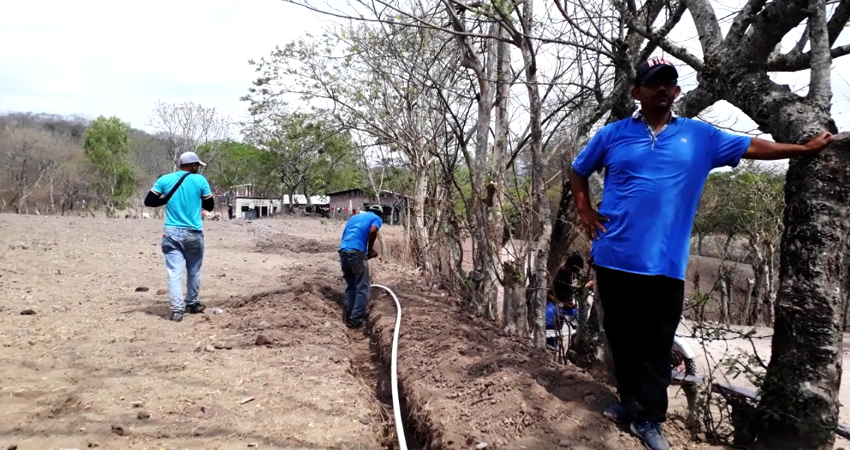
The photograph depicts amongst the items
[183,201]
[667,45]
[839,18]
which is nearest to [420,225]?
[183,201]

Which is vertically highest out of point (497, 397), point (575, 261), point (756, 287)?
point (575, 261)

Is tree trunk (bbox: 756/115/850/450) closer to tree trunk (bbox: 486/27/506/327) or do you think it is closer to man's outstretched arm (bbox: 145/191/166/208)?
tree trunk (bbox: 486/27/506/327)

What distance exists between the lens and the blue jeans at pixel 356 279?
6793 millimetres

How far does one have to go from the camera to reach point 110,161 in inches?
1578

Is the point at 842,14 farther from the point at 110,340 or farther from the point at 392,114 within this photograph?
the point at 392,114

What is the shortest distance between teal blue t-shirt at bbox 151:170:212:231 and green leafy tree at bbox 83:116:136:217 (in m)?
37.9

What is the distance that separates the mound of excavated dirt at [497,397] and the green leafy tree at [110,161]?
4022 cm

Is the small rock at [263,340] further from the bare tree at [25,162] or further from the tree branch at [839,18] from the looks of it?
the bare tree at [25,162]

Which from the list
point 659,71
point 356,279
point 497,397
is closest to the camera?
point 659,71

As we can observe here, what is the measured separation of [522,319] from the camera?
18.6 feet

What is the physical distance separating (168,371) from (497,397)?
231cm

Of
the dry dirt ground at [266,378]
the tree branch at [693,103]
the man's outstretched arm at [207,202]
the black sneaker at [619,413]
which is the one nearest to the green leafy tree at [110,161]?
the dry dirt ground at [266,378]

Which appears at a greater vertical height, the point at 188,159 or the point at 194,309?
the point at 188,159

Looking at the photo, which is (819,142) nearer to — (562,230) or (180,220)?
(562,230)
